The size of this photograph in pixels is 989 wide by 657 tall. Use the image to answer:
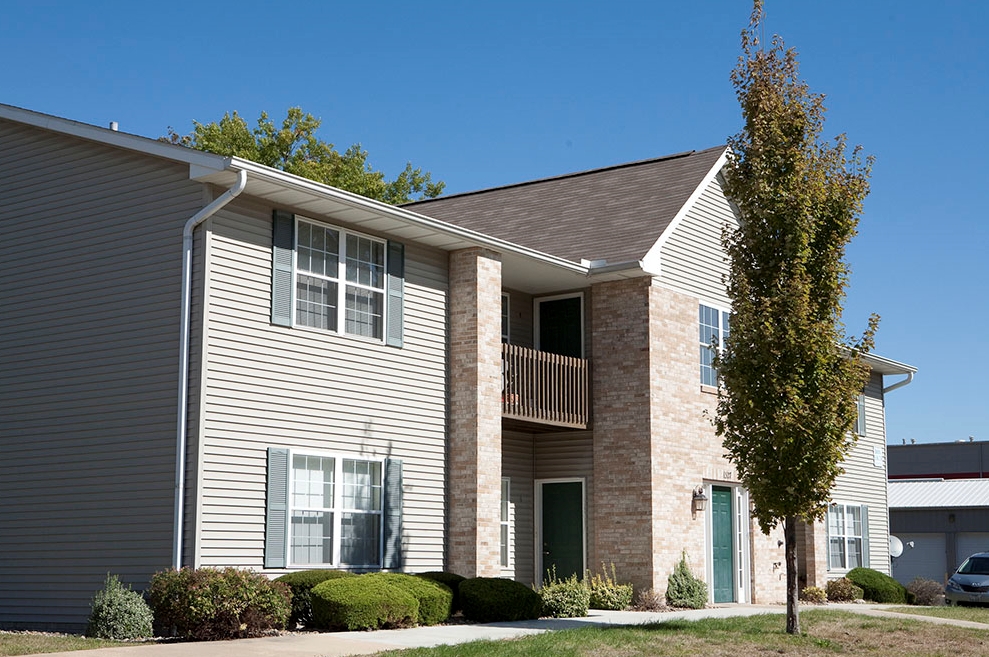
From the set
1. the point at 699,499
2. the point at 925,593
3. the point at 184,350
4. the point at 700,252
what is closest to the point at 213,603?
the point at 184,350

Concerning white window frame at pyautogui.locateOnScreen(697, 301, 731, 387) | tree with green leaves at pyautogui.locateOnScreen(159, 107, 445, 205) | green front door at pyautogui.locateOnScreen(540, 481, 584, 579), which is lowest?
green front door at pyautogui.locateOnScreen(540, 481, 584, 579)

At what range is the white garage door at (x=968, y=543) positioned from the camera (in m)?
40.4

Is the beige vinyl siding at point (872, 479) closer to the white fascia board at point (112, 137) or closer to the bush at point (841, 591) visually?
the bush at point (841, 591)

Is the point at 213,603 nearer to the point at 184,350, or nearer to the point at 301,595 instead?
the point at 301,595

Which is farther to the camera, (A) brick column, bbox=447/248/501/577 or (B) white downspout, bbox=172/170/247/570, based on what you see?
(A) brick column, bbox=447/248/501/577

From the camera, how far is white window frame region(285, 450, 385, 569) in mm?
16469

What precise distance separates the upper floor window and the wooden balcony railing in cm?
306

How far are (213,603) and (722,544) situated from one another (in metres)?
12.3

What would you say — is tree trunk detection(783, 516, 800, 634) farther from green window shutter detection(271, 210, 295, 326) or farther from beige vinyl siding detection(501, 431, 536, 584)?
green window shutter detection(271, 210, 295, 326)

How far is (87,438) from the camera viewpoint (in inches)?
650

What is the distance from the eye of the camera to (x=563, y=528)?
22.3 m

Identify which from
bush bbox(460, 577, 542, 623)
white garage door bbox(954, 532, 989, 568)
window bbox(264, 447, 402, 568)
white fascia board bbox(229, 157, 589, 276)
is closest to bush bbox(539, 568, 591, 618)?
bush bbox(460, 577, 542, 623)

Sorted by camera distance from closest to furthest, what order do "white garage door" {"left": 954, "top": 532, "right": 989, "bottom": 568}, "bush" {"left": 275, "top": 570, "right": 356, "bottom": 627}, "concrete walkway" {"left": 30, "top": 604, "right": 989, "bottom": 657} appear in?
1. "concrete walkway" {"left": 30, "top": 604, "right": 989, "bottom": 657}
2. "bush" {"left": 275, "top": 570, "right": 356, "bottom": 627}
3. "white garage door" {"left": 954, "top": 532, "right": 989, "bottom": 568}

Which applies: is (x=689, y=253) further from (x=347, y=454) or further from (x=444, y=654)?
(x=444, y=654)
